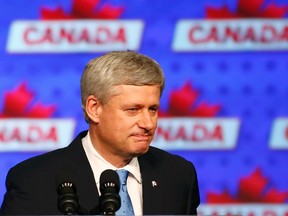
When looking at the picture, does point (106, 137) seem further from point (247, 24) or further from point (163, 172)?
point (247, 24)

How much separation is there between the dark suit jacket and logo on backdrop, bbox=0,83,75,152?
3.25ft

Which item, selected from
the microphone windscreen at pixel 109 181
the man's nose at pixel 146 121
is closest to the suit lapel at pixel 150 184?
the man's nose at pixel 146 121

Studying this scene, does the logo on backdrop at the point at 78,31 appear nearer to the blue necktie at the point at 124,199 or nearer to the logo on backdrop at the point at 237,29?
the logo on backdrop at the point at 237,29

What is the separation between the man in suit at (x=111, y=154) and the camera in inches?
92.7

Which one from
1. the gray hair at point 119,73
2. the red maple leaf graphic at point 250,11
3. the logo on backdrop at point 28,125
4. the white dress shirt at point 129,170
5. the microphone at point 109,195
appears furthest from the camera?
the red maple leaf graphic at point 250,11

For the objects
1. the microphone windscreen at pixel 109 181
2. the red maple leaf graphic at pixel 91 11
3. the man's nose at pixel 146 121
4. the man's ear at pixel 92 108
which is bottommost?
the microphone windscreen at pixel 109 181

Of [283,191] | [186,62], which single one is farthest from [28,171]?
[283,191]

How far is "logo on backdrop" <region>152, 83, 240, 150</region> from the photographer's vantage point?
3.67 meters

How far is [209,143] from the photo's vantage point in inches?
146

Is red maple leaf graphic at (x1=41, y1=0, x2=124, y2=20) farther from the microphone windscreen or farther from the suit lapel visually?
the microphone windscreen

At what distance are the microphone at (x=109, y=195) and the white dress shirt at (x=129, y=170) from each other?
1.42 feet

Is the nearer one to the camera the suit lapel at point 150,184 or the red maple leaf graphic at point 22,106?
the suit lapel at point 150,184

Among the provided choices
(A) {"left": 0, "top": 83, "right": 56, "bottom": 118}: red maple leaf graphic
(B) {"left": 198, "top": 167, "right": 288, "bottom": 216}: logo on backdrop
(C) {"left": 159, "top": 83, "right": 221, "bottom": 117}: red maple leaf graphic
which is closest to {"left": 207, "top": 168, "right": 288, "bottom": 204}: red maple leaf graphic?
(B) {"left": 198, "top": 167, "right": 288, "bottom": 216}: logo on backdrop

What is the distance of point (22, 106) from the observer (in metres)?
3.60
